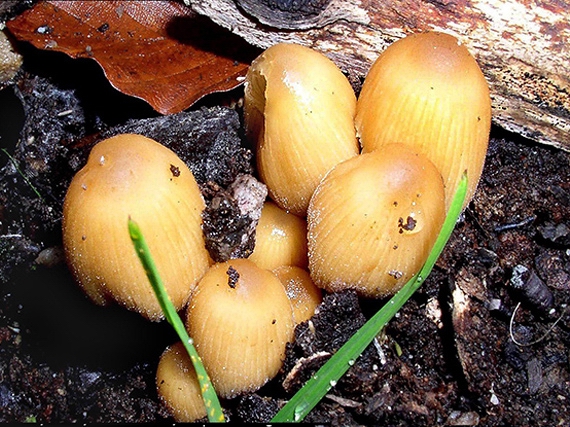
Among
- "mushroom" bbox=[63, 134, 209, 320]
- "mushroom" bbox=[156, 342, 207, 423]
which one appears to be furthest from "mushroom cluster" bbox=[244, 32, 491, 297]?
"mushroom" bbox=[156, 342, 207, 423]

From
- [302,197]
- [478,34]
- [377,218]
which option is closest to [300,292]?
[302,197]

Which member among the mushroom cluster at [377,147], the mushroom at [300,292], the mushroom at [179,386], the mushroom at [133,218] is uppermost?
the mushroom cluster at [377,147]

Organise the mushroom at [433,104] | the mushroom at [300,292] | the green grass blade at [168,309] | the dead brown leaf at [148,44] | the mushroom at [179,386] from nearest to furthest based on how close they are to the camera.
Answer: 1. the green grass blade at [168,309]
2. the mushroom at [433,104]
3. the mushroom at [179,386]
4. the mushroom at [300,292]
5. the dead brown leaf at [148,44]

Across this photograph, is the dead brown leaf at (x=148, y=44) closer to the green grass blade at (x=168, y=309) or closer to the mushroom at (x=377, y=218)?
→ the mushroom at (x=377, y=218)

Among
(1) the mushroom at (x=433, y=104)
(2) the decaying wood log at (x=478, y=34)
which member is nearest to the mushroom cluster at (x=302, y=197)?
(1) the mushroom at (x=433, y=104)

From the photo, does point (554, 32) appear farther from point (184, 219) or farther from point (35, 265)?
point (35, 265)

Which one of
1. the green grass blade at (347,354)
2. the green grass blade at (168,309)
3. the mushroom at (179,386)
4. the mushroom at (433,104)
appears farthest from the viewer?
the mushroom at (179,386)
